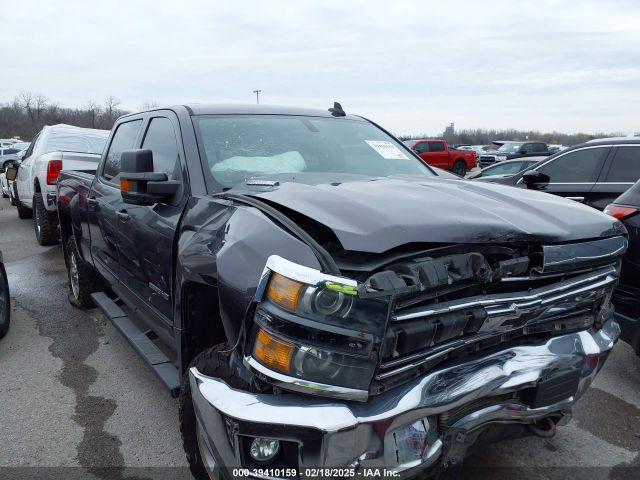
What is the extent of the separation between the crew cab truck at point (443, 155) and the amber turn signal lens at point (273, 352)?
2363 cm

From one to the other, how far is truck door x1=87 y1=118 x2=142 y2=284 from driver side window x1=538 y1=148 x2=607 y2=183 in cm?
498

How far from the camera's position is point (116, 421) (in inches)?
128

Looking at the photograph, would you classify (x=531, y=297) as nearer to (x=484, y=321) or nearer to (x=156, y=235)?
(x=484, y=321)

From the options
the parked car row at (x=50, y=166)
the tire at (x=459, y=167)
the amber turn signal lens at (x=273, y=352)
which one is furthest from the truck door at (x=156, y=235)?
the tire at (x=459, y=167)

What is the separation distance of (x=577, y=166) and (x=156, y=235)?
17.6 ft

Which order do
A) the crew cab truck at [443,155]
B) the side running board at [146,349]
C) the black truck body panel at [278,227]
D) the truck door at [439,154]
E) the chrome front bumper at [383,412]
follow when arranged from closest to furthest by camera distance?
the chrome front bumper at [383,412], the black truck body panel at [278,227], the side running board at [146,349], the crew cab truck at [443,155], the truck door at [439,154]

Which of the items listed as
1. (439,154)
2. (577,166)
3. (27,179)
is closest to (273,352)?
(577,166)

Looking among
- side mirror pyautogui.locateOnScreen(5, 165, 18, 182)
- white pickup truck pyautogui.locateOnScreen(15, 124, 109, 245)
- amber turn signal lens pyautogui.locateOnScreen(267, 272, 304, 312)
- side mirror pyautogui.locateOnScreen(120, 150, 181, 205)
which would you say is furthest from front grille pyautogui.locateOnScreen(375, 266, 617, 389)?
side mirror pyautogui.locateOnScreen(5, 165, 18, 182)

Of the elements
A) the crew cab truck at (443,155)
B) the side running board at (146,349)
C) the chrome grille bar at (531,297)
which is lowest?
the crew cab truck at (443,155)

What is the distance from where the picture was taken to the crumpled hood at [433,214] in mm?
1858

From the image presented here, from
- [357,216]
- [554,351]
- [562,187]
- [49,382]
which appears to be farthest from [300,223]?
[562,187]

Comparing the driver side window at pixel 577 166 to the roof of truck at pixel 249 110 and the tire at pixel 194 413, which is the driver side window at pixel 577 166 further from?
the tire at pixel 194 413

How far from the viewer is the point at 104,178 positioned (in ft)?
14.2

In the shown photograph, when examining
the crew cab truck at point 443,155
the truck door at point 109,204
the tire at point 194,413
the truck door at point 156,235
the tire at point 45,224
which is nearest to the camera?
the tire at point 194,413
